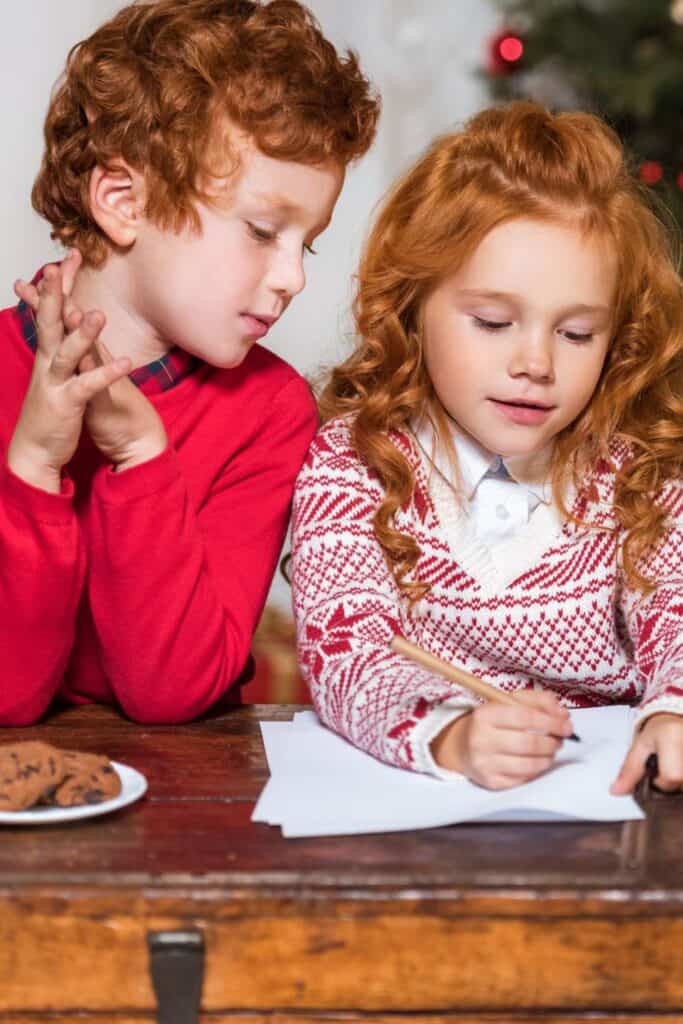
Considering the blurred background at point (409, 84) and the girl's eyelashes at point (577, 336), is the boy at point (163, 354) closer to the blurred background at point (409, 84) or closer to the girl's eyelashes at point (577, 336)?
the girl's eyelashes at point (577, 336)

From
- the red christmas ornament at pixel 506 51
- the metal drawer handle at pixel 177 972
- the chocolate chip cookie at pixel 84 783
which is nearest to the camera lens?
the metal drawer handle at pixel 177 972

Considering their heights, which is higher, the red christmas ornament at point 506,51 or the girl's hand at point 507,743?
the red christmas ornament at point 506,51

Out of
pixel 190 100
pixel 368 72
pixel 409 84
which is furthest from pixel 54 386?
pixel 409 84

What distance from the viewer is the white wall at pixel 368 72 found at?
10.7 feet

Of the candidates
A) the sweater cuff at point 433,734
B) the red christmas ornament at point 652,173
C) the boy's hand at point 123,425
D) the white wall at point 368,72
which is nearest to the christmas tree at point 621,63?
the red christmas ornament at point 652,173

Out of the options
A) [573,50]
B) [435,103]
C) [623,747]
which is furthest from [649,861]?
[435,103]

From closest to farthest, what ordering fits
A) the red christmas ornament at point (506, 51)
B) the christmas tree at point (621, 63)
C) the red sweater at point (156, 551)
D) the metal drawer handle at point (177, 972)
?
1. the metal drawer handle at point (177, 972)
2. the red sweater at point (156, 551)
3. the christmas tree at point (621, 63)
4. the red christmas ornament at point (506, 51)

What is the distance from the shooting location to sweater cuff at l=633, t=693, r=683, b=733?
3.59 feet

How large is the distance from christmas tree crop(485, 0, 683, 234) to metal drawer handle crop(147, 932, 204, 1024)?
7.98 feet

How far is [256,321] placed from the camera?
4.28 ft

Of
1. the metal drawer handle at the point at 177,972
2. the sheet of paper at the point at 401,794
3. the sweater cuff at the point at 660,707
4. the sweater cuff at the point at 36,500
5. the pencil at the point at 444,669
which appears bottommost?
the metal drawer handle at the point at 177,972

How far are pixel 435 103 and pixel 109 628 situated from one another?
2.89 meters

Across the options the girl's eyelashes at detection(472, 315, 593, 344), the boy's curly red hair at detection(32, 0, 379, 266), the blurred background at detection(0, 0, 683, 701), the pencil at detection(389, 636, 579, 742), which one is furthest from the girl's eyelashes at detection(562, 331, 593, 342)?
the blurred background at detection(0, 0, 683, 701)

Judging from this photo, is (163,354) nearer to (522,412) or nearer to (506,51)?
(522,412)
